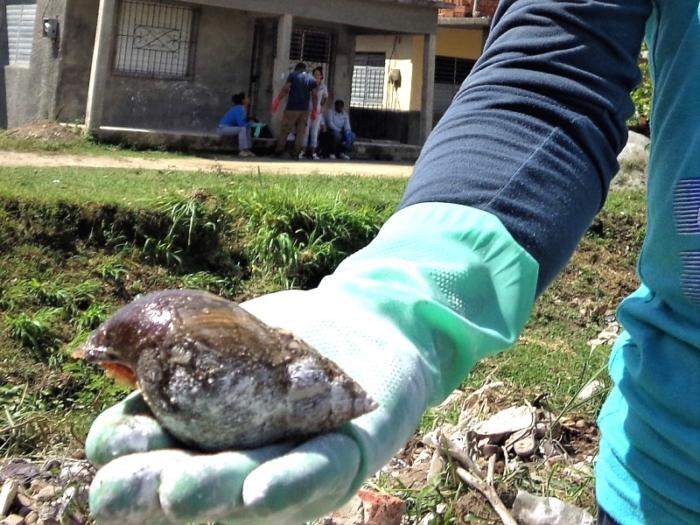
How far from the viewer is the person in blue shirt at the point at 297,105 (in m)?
15.4

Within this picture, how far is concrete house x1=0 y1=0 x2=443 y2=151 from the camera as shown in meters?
15.2

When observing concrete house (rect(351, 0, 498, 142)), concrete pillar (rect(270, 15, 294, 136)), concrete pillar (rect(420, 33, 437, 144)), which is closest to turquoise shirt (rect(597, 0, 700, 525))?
concrete pillar (rect(270, 15, 294, 136))

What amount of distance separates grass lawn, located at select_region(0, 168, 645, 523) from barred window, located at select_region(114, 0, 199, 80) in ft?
24.1

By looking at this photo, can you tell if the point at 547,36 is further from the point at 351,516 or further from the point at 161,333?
the point at 351,516

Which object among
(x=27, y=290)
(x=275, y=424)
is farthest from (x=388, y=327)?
(x=27, y=290)

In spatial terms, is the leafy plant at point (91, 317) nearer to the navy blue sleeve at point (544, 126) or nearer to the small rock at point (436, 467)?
the small rock at point (436, 467)

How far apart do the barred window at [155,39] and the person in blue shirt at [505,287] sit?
14431mm

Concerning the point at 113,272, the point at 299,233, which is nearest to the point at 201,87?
the point at 299,233

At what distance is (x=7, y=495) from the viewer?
4.29 meters

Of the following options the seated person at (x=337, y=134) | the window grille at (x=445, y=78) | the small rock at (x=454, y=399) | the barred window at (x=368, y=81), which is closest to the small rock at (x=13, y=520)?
the small rock at (x=454, y=399)

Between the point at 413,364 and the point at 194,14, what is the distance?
15.4 meters

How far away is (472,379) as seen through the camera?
19.0ft

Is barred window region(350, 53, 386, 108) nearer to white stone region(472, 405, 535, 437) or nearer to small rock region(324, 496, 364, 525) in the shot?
white stone region(472, 405, 535, 437)

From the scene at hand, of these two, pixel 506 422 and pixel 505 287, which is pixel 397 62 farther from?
pixel 505 287
